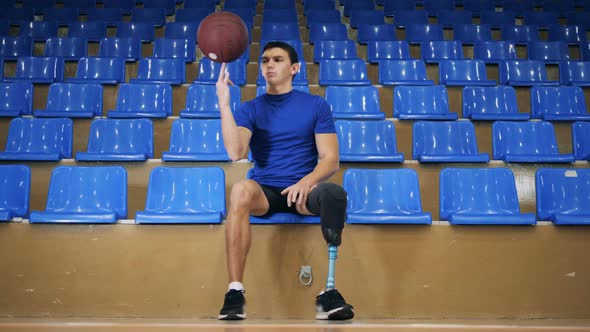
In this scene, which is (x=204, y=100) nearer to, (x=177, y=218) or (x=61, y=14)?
(x=177, y=218)

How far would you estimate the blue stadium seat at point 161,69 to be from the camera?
80.4 inches

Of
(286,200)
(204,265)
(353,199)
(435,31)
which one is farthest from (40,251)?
(435,31)

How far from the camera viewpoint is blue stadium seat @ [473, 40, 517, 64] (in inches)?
89.5

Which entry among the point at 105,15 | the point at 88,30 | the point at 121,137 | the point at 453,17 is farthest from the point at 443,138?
the point at 105,15

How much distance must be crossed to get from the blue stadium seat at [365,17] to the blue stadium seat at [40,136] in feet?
4.70

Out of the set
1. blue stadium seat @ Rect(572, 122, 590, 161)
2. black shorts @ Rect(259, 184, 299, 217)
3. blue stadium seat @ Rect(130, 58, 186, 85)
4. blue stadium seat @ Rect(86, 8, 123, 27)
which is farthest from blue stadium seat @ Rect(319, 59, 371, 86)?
blue stadium seat @ Rect(86, 8, 123, 27)

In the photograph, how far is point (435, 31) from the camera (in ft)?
8.16

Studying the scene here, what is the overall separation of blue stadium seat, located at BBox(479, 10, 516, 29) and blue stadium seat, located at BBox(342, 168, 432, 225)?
1760mm

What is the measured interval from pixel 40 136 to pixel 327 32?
1257 millimetres

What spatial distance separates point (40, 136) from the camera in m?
1.57

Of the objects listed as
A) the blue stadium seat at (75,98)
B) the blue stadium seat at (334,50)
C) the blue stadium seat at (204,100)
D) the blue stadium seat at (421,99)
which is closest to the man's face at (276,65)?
the blue stadium seat at (204,100)

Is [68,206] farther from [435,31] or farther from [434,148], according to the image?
[435,31]

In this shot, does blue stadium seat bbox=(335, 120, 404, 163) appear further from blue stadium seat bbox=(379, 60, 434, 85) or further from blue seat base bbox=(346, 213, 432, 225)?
blue stadium seat bbox=(379, 60, 434, 85)

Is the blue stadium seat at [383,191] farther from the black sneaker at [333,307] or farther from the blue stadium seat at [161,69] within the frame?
the blue stadium seat at [161,69]
